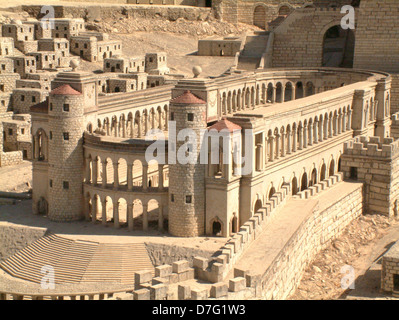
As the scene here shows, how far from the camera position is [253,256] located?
31.4m

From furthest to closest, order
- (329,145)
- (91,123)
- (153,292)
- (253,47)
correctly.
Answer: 1. (253,47)
2. (329,145)
3. (91,123)
4. (153,292)

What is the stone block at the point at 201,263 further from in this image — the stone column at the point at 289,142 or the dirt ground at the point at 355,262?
the stone column at the point at 289,142

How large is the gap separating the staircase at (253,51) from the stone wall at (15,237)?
33250mm

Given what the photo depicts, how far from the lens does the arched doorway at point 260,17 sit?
277 feet

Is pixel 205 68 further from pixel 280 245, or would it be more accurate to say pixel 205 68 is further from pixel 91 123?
pixel 280 245

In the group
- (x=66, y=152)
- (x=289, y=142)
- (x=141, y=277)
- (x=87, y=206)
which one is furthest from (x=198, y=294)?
(x=289, y=142)

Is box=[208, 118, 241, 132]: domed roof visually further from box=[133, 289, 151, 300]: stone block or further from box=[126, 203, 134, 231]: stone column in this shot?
box=[133, 289, 151, 300]: stone block

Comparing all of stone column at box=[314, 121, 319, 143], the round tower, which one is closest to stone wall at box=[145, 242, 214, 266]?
the round tower

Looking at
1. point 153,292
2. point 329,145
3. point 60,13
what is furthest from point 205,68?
point 153,292

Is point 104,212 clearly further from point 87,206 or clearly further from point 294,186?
point 294,186

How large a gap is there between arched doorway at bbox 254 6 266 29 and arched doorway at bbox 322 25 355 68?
28.8ft

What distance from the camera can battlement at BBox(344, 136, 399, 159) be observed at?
142 ft

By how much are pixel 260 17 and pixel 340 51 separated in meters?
12.9

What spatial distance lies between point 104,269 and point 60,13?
41.4m
